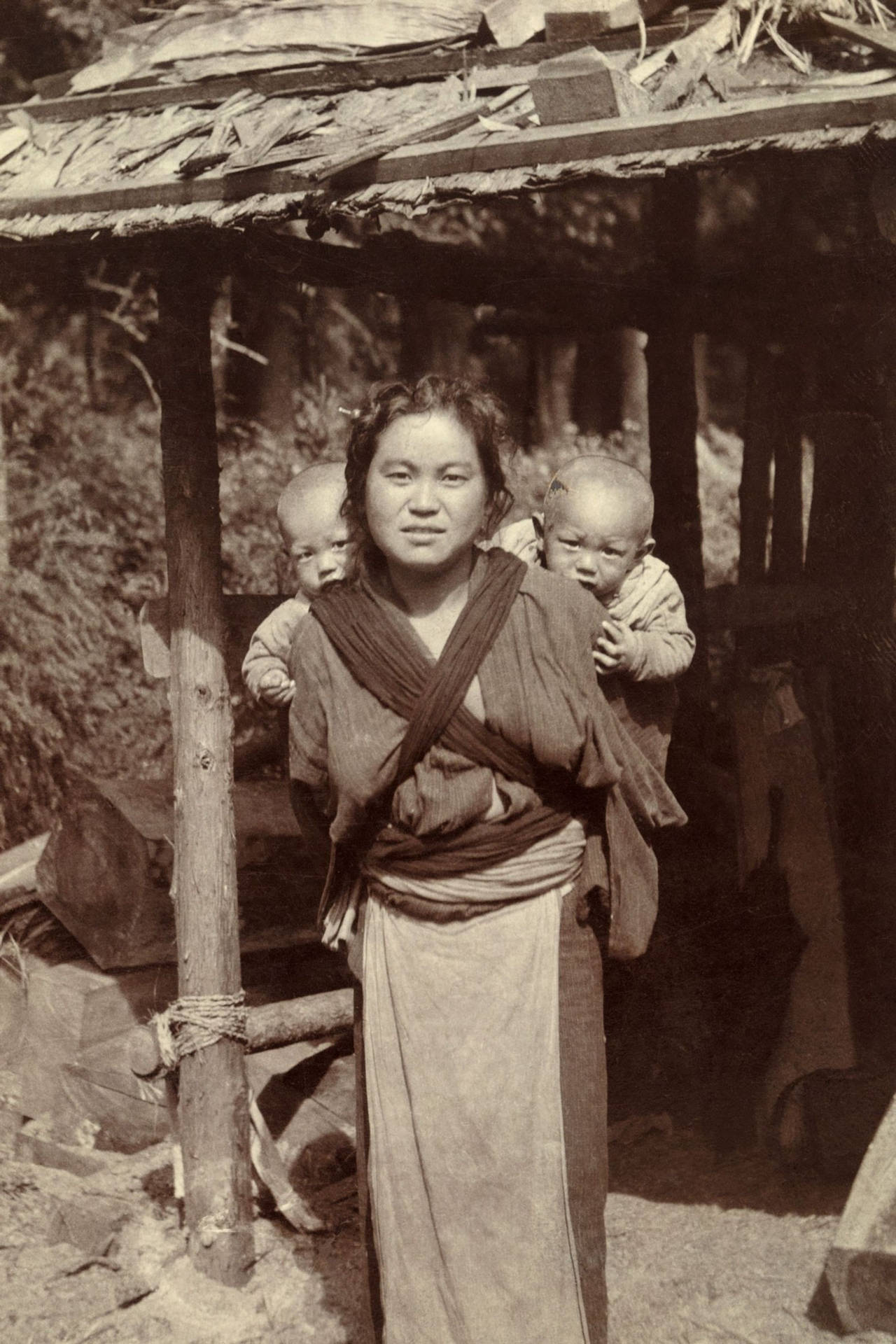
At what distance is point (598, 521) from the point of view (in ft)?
11.2

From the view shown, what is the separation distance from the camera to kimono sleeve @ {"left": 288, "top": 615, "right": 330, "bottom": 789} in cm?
318

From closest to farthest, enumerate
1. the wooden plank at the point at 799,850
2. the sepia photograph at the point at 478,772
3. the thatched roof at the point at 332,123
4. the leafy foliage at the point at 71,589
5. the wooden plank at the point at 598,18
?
the sepia photograph at the point at 478,772 → the thatched roof at the point at 332,123 → the wooden plank at the point at 598,18 → the wooden plank at the point at 799,850 → the leafy foliage at the point at 71,589

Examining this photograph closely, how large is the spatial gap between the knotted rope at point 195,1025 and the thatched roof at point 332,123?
2.26 m

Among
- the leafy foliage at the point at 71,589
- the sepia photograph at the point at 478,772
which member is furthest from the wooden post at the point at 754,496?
the leafy foliage at the point at 71,589

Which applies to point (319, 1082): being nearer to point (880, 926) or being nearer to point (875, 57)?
point (880, 926)

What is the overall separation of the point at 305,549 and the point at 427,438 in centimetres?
71

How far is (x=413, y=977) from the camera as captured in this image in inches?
127

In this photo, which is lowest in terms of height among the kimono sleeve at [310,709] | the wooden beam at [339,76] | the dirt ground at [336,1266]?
the dirt ground at [336,1266]

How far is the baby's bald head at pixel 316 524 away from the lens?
3627mm

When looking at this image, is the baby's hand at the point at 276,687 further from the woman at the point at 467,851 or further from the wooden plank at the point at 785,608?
the wooden plank at the point at 785,608

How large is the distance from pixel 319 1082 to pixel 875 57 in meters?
3.55

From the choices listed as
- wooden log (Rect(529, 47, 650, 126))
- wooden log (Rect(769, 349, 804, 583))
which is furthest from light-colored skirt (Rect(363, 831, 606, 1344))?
wooden log (Rect(769, 349, 804, 583))

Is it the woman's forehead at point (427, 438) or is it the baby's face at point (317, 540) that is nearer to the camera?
the woman's forehead at point (427, 438)

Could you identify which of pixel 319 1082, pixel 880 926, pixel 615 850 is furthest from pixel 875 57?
pixel 319 1082
